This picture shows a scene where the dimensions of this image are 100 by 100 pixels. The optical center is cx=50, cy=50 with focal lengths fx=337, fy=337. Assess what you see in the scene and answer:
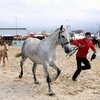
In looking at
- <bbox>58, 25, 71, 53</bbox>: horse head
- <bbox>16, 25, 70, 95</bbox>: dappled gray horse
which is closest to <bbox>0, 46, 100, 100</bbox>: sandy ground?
<bbox>16, 25, 70, 95</bbox>: dappled gray horse

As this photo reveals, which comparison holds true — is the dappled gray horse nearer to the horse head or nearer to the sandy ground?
the horse head

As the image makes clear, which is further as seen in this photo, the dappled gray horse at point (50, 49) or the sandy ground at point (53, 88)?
the dappled gray horse at point (50, 49)

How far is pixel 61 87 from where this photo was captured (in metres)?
10.9

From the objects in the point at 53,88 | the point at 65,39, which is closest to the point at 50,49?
the point at 65,39

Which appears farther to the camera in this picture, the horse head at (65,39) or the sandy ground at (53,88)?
the horse head at (65,39)

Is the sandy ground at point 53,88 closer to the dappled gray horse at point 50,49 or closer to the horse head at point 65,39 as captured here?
the dappled gray horse at point 50,49

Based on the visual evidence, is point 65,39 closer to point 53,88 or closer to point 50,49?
point 50,49

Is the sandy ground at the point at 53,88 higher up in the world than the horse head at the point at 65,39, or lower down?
lower down

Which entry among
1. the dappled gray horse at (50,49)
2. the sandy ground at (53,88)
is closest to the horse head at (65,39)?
the dappled gray horse at (50,49)

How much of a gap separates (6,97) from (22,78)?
3405 mm

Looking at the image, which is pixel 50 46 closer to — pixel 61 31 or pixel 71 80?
pixel 61 31

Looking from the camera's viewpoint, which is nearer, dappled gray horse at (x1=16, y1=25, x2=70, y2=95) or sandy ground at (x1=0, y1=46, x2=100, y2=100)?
sandy ground at (x1=0, y1=46, x2=100, y2=100)

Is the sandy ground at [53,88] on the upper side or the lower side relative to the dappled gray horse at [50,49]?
lower

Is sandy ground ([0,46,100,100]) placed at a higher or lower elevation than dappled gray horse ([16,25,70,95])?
lower
